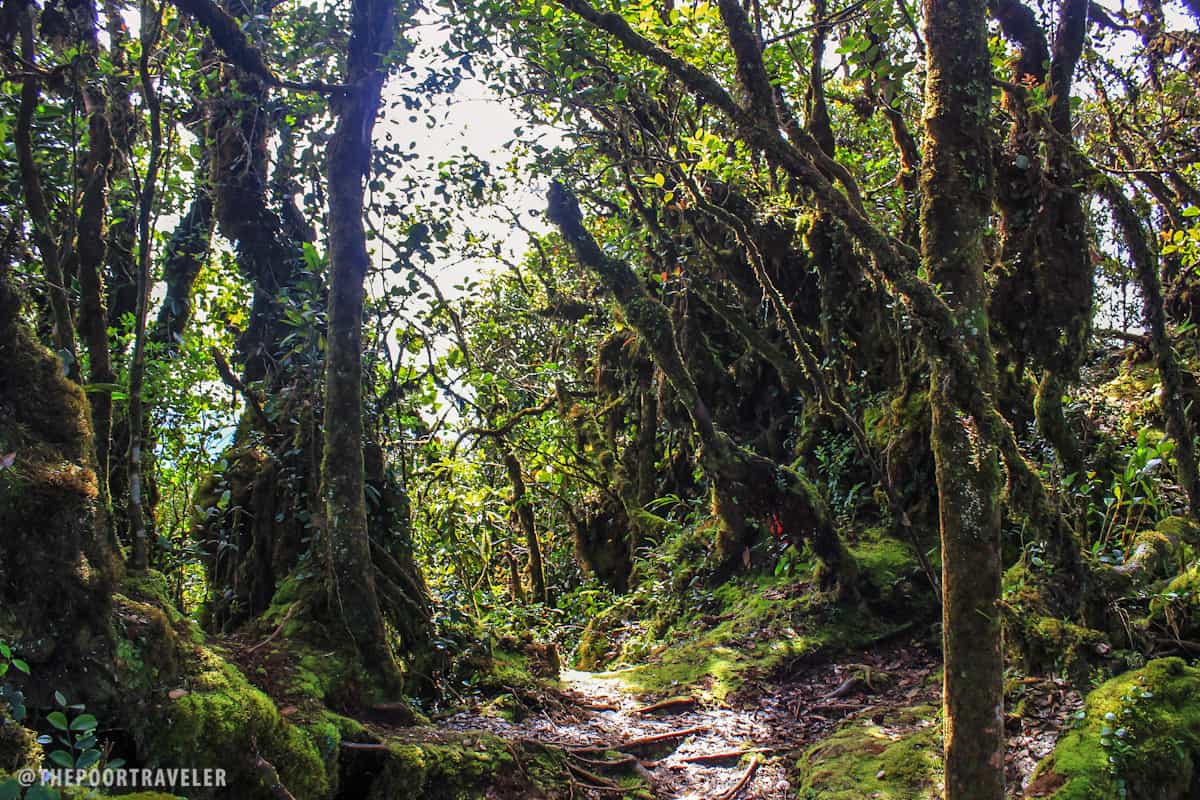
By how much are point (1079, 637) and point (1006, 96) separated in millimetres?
4749

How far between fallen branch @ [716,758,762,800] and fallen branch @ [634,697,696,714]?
122 cm

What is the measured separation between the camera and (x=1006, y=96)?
262 inches

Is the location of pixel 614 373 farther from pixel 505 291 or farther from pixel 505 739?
pixel 505 739

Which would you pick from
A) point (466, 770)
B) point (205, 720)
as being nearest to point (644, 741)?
point (466, 770)

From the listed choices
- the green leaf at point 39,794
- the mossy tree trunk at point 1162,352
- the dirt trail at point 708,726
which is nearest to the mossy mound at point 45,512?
the green leaf at point 39,794

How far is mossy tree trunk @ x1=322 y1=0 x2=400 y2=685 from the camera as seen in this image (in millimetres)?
4988

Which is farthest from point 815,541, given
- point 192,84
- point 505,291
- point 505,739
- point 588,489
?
point 505,291

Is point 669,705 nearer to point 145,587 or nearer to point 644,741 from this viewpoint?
point 644,741

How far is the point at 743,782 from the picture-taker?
17.5 feet

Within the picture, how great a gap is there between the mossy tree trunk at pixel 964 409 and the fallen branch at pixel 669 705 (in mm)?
3462

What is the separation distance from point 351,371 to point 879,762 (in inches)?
176

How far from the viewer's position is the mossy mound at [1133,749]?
370 cm

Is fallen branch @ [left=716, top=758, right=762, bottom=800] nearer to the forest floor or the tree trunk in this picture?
the forest floor

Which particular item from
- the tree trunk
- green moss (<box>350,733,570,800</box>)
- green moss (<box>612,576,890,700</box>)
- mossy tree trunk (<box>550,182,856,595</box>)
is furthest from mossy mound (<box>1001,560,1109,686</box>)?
the tree trunk
